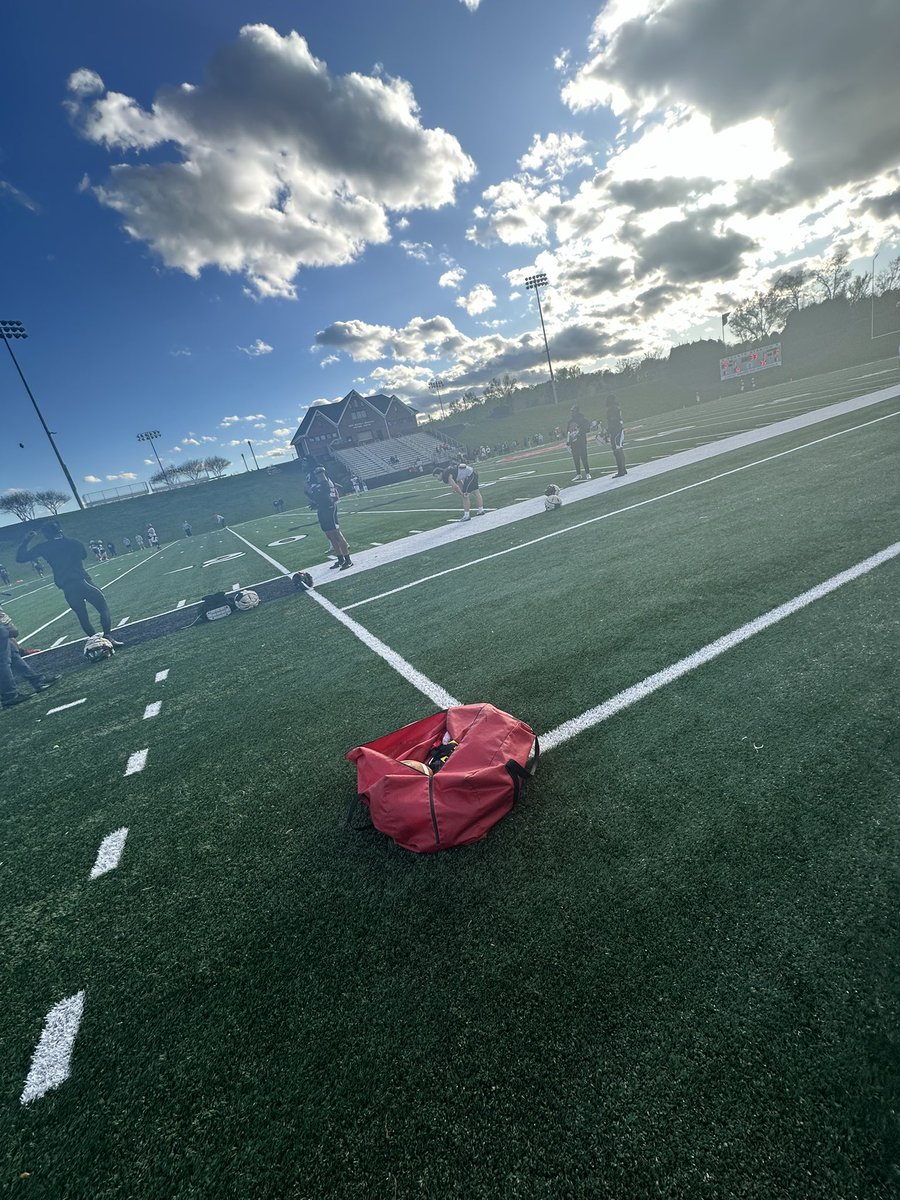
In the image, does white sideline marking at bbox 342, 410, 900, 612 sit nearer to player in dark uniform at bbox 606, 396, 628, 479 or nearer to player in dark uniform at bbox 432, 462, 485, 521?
player in dark uniform at bbox 606, 396, 628, 479

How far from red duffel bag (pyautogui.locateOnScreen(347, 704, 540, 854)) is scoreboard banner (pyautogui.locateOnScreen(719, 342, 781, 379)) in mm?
69285

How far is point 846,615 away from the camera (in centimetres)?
436

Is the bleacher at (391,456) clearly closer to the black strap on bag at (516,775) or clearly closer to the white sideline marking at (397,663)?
the white sideline marking at (397,663)

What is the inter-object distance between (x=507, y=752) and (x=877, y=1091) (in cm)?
193

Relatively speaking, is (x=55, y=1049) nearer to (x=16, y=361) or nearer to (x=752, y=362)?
(x=16, y=361)

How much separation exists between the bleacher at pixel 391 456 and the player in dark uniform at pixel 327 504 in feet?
152

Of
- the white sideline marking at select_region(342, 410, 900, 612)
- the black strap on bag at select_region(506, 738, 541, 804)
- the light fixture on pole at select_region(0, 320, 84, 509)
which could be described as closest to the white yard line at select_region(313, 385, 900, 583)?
the white sideline marking at select_region(342, 410, 900, 612)

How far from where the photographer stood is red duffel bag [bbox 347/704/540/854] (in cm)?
281

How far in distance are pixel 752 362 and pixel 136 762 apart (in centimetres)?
7096

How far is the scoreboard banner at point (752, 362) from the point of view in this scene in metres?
56.0

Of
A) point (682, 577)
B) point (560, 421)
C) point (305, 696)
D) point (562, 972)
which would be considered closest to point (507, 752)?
point (562, 972)

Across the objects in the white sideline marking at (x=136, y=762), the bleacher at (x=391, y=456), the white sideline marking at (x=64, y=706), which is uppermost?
the bleacher at (x=391, y=456)

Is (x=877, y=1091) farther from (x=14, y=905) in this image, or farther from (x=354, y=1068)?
(x=14, y=905)

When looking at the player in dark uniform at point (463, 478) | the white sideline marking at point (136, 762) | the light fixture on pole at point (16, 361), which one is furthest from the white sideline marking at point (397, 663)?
the light fixture on pole at point (16, 361)
